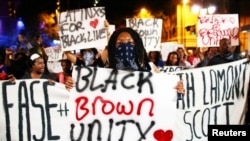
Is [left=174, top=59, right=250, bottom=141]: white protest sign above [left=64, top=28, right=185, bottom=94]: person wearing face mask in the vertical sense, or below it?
below

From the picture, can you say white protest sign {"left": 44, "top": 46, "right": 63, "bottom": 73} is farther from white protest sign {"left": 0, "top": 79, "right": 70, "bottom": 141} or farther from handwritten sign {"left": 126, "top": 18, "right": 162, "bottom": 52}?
white protest sign {"left": 0, "top": 79, "right": 70, "bottom": 141}

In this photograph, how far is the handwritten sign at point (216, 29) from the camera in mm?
9211

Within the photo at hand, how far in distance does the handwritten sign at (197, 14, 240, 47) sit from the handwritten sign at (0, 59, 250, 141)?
3.77 m

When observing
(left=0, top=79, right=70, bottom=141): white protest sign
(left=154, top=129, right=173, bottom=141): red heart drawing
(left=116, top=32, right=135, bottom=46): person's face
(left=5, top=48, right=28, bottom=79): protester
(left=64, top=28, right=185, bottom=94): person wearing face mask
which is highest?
(left=116, top=32, right=135, bottom=46): person's face

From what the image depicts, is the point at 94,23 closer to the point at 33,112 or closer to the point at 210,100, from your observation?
the point at 210,100

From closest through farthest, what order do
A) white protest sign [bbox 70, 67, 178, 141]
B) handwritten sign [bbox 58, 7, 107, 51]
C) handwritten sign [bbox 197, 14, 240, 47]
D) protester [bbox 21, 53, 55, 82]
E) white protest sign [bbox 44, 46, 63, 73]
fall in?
white protest sign [bbox 70, 67, 178, 141] → protester [bbox 21, 53, 55, 82] → handwritten sign [bbox 58, 7, 107, 51] → handwritten sign [bbox 197, 14, 240, 47] → white protest sign [bbox 44, 46, 63, 73]

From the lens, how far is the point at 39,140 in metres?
4.78

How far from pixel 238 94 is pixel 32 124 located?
2187 millimetres

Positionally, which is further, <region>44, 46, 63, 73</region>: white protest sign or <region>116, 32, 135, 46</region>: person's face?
<region>44, 46, 63, 73</region>: white protest sign

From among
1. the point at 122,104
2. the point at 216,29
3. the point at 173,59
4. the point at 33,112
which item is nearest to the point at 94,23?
the point at 33,112

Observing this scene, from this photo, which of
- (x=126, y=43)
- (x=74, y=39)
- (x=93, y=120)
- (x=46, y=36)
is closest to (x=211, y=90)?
(x=126, y=43)

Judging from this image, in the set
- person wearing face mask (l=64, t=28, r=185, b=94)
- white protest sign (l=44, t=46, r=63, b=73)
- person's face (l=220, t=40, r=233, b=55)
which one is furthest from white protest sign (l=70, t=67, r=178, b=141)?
white protest sign (l=44, t=46, r=63, b=73)

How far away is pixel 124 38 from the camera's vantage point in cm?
491

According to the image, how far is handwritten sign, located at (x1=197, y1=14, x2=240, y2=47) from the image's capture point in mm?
9211
